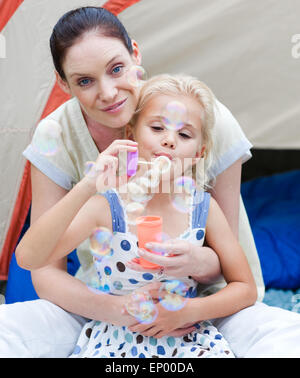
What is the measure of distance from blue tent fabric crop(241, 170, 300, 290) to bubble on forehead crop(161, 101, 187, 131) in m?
0.94

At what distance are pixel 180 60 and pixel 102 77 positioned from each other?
2.70ft

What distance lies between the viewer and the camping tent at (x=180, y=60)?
1634 mm


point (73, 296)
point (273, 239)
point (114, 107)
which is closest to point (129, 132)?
point (114, 107)

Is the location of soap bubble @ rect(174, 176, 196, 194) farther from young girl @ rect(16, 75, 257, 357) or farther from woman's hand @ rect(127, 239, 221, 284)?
woman's hand @ rect(127, 239, 221, 284)

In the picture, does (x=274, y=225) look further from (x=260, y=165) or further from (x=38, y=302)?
(x=38, y=302)

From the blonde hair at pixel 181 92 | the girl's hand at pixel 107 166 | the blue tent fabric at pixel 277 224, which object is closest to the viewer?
the girl's hand at pixel 107 166

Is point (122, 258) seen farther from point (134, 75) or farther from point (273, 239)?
point (273, 239)

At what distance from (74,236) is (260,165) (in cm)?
228

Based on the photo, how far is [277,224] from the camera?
2.22 m

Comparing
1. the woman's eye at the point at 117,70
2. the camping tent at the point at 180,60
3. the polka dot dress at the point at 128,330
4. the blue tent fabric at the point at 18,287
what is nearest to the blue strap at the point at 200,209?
the polka dot dress at the point at 128,330

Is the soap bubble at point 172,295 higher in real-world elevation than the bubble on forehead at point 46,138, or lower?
lower

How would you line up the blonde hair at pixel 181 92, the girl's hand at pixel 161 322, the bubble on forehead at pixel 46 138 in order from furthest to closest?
the bubble on forehead at pixel 46 138, the blonde hair at pixel 181 92, the girl's hand at pixel 161 322

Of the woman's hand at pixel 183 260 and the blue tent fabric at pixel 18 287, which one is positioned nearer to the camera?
the woman's hand at pixel 183 260

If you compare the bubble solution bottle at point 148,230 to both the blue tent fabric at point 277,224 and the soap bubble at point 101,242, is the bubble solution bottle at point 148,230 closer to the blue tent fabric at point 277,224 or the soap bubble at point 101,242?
the soap bubble at point 101,242
